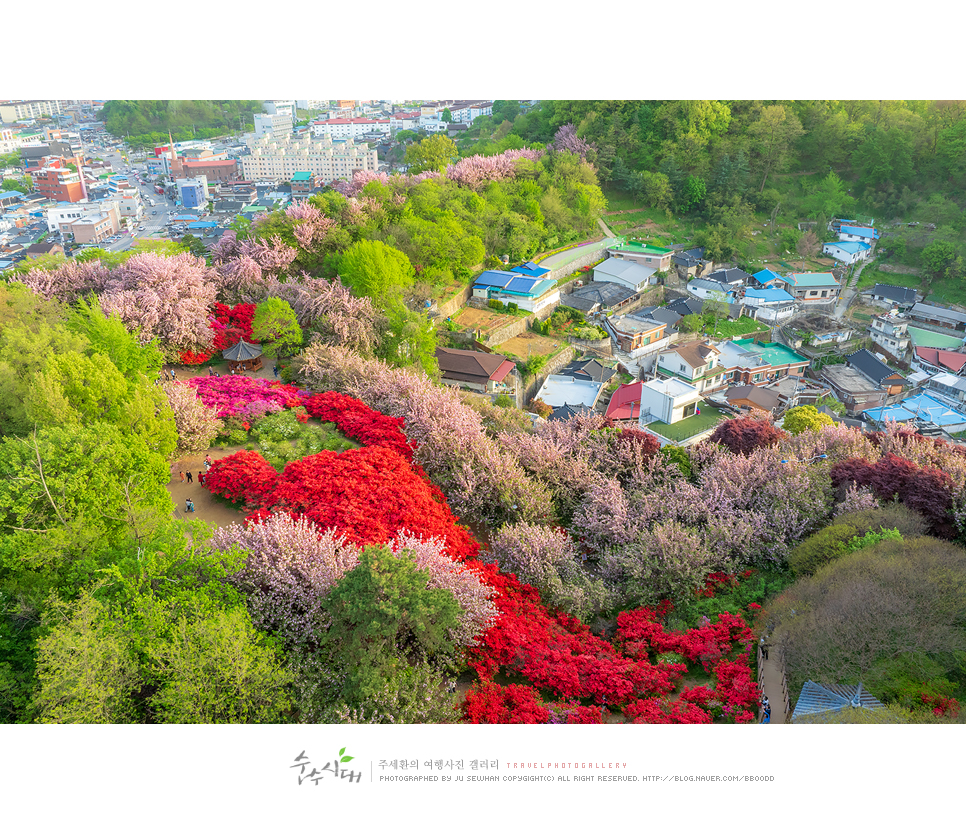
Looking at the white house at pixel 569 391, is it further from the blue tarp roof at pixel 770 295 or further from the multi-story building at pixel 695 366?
the blue tarp roof at pixel 770 295

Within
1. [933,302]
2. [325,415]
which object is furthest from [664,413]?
[933,302]

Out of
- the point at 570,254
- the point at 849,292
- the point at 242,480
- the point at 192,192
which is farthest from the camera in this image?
the point at 192,192

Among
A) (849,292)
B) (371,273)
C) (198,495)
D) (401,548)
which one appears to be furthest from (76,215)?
(849,292)

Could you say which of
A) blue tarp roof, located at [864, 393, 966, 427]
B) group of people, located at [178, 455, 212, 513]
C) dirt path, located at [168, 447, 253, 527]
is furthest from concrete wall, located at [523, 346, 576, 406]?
group of people, located at [178, 455, 212, 513]

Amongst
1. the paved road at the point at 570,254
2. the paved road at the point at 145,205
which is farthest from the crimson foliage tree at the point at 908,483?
the paved road at the point at 145,205

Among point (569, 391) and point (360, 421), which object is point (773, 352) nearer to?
point (569, 391)
